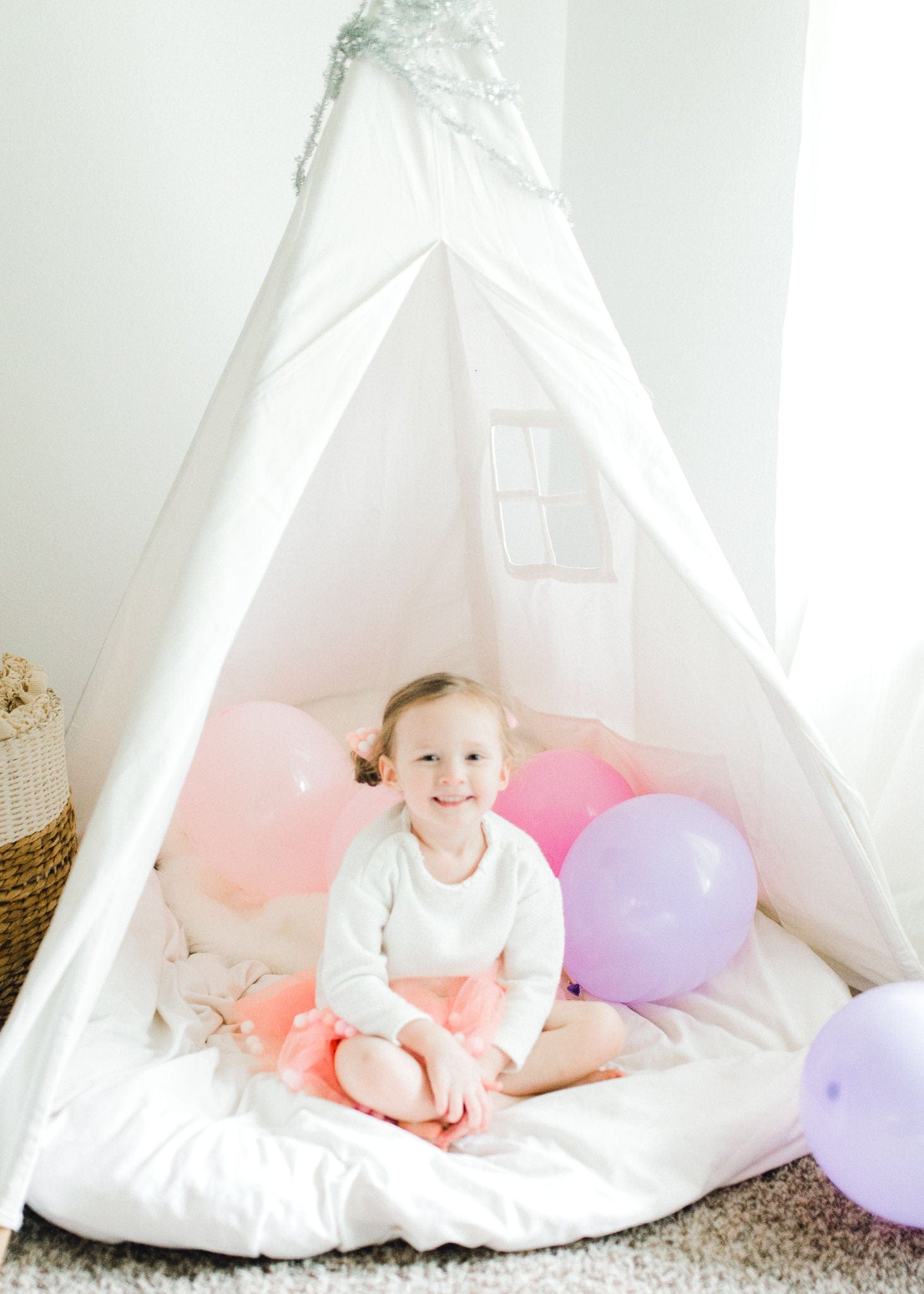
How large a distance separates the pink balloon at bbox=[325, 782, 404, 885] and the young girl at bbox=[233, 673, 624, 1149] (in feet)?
0.58

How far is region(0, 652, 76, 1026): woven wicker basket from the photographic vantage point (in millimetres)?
1694

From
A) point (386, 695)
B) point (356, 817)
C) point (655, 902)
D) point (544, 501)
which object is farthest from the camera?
point (386, 695)

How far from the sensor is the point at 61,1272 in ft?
4.14

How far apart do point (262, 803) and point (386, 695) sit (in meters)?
0.55

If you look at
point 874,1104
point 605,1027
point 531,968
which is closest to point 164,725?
point 531,968

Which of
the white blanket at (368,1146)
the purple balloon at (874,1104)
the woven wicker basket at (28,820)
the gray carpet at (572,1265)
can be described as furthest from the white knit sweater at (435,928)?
the woven wicker basket at (28,820)

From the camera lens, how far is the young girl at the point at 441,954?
1445 mm

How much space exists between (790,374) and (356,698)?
1043 millimetres

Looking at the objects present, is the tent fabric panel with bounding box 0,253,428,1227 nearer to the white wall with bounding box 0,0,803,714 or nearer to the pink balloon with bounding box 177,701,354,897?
the pink balloon with bounding box 177,701,354,897

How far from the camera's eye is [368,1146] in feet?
4.37

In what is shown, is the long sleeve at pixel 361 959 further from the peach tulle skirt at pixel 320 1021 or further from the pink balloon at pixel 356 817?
the pink balloon at pixel 356 817

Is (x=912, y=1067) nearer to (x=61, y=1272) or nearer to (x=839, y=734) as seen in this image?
(x=839, y=734)

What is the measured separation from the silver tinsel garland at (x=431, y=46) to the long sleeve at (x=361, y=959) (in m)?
0.99

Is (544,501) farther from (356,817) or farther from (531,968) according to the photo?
(531,968)
